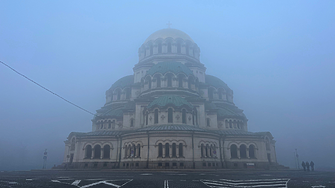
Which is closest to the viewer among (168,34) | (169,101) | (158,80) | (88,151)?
(169,101)

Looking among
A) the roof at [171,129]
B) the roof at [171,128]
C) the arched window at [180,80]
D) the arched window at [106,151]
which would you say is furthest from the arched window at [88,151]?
the arched window at [180,80]

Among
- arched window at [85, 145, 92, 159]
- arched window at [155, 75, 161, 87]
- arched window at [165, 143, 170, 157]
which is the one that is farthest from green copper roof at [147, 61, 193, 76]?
arched window at [85, 145, 92, 159]

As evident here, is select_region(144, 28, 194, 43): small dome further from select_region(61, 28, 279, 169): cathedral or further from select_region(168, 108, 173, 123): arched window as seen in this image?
select_region(168, 108, 173, 123): arched window

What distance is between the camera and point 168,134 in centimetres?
3156

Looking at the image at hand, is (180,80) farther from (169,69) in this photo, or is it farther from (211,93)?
(211,93)

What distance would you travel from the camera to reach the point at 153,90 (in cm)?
4003

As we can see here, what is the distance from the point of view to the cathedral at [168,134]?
3164 cm

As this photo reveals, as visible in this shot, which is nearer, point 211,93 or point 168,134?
point 168,134

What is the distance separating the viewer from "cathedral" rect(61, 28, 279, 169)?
31641 mm

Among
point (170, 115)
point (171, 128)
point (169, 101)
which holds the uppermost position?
point (169, 101)

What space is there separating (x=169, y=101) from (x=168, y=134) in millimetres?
5702

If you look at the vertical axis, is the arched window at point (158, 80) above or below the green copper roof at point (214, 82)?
below

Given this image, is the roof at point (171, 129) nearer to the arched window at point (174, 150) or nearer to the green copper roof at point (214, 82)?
the arched window at point (174, 150)

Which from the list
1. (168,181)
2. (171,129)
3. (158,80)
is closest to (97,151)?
(171,129)
